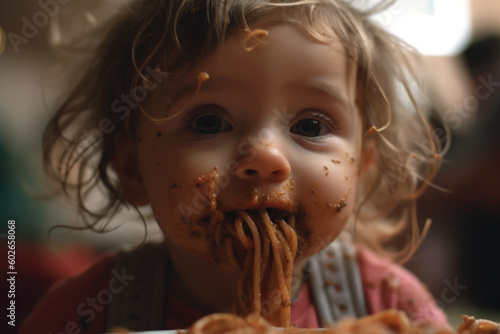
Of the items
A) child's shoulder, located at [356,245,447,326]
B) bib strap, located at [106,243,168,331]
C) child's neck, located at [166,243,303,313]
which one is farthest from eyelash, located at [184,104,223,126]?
child's shoulder, located at [356,245,447,326]

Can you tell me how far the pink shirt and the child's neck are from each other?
0.07 feet

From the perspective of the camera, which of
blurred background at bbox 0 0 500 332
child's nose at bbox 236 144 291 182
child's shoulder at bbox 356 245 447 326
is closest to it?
child's nose at bbox 236 144 291 182

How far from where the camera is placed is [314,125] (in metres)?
0.84

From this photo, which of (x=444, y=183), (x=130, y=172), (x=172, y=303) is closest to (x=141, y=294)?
(x=172, y=303)

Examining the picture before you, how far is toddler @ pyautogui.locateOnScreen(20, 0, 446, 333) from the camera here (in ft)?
2.49

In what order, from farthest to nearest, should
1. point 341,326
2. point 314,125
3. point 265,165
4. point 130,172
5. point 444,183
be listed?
1. point 444,183
2. point 130,172
3. point 314,125
4. point 265,165
5. point 341,326

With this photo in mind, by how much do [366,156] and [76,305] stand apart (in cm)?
66

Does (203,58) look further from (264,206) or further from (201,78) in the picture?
(264,206)

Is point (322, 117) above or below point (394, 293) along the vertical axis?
above

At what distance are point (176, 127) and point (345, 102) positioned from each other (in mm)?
281

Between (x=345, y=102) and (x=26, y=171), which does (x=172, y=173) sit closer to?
(x=345, y=102)

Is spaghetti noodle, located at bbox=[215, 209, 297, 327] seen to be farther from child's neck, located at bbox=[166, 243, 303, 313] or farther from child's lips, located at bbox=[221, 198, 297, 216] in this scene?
child's neck, located at bbox=[166, 243, 303, 313]

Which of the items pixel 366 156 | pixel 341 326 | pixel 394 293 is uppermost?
pixel 341 326

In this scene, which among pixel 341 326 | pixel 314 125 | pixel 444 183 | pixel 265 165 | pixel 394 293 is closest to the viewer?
pixel 341 326
